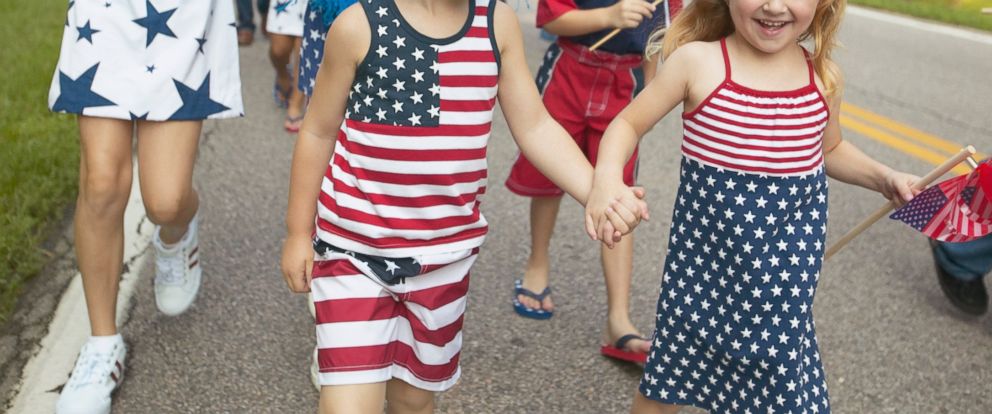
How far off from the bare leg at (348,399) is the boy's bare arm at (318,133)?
0.25 metres

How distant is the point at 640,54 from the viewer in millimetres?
3480

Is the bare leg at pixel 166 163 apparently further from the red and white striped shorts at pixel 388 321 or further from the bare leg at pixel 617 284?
the bare leg at pixel 617 284

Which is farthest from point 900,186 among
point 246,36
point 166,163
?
point 246,36

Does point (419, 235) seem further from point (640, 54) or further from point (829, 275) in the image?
point (829, 275)

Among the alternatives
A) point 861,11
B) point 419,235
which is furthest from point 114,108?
point 861,11

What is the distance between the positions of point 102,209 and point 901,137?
5.47m

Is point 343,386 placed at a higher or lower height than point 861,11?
higher

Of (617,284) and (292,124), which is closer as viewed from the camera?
(617,284)

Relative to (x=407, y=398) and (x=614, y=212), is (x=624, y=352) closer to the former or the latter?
(x=407, y=398)

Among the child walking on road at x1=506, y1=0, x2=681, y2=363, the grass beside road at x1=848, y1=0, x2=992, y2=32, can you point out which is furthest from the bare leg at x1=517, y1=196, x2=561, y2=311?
the grass beside road at x1=848, y1=0, x2=992, y2=32

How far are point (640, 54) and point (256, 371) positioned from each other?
1.62 metres

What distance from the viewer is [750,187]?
2428mm

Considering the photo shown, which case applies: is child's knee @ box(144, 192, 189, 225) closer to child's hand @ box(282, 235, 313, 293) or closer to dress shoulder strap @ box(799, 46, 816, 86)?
child's hand @ box(282, 235, 313, 293)

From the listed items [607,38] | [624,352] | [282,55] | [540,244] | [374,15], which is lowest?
[282,55]
